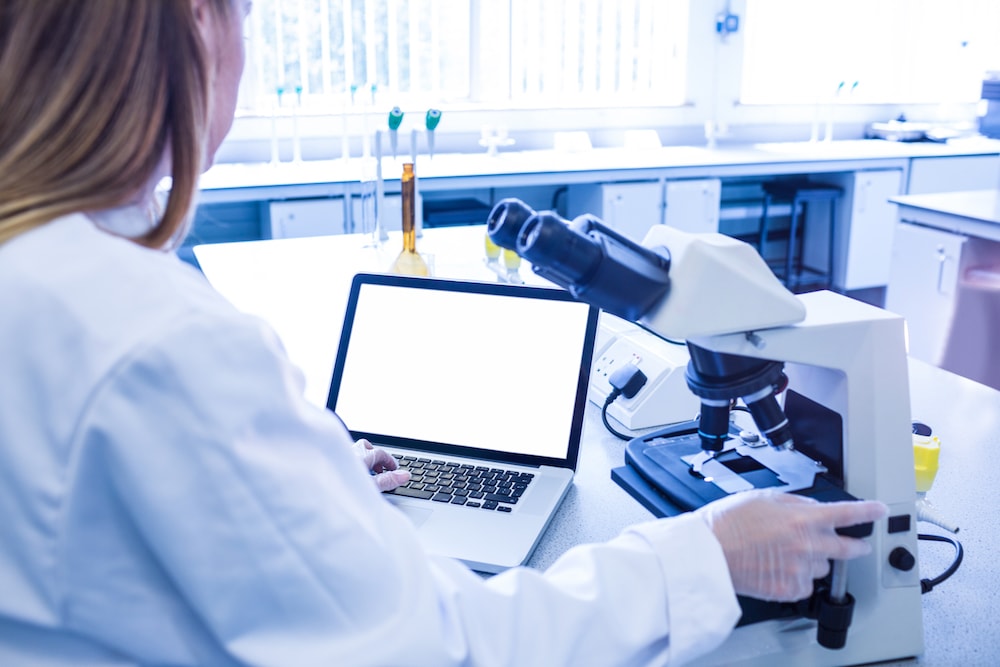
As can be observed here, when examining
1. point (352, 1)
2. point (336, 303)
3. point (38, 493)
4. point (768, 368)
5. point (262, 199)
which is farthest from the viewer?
point (352, 1)

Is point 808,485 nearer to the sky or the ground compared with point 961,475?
nearer to the sky

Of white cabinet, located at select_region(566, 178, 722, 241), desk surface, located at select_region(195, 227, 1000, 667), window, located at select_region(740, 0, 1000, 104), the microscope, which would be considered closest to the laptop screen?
desk surface, located at select_region(195, 227, 1000, 667)

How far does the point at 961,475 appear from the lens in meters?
1.16

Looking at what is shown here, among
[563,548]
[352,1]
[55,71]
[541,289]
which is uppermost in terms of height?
[352,1]

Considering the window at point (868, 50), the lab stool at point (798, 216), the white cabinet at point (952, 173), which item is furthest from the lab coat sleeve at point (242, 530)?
the window at point (868, 50)

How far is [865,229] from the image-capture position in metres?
4.53

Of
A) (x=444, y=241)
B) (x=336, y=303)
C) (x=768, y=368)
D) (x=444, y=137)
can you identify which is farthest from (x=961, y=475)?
(x=444, y=137)

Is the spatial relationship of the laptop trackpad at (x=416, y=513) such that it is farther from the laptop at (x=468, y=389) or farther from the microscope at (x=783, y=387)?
the microscope at (x=783, y=387)

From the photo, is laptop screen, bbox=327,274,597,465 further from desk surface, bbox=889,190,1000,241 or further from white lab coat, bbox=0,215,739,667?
desk surface, bbox=889,190,1000,241

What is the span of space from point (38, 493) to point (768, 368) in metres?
0.58

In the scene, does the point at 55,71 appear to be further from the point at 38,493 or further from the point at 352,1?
the point at 352,1

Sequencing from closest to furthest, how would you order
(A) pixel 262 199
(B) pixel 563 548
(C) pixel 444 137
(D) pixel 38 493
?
(D) pixel 38 493, (B) pixel 563 548, (A) pixel 262 199, (C) pixel 444 137

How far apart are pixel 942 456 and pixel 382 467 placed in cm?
76

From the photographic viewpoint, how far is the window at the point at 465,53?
4.12m
